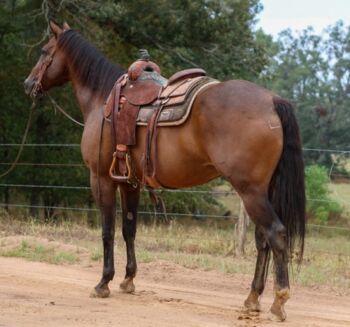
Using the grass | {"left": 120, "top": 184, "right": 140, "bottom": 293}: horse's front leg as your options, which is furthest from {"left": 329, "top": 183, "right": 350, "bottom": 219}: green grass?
{"left": 120, "top": 184, "right": 140, "bottom": 293}: horse's front leg

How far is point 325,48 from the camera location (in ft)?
123

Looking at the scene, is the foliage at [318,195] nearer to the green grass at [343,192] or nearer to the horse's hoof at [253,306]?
the green grass at [343,192]

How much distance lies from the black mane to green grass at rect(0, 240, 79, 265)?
2.39 metres

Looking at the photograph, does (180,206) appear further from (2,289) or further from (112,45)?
(2,289)

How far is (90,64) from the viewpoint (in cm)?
716

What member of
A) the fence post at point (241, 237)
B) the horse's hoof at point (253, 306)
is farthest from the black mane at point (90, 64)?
the fence post at point (241, 237)

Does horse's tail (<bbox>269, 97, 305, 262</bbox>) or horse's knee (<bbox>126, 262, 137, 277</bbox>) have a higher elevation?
horse's tail (<bbox>269, 97, 305, 262</bbox>)

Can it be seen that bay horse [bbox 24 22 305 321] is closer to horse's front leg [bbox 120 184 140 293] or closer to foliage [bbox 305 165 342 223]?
horse's front leg [bbox 120 184 140 293]

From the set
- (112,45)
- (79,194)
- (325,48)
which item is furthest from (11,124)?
(325,48)

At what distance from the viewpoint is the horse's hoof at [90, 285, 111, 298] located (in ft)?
21.4

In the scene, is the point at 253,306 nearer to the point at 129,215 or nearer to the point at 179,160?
the point at 179,160

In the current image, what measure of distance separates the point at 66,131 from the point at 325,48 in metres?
22.0

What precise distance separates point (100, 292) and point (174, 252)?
3.07 meters

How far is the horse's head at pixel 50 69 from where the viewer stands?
24.3ft
